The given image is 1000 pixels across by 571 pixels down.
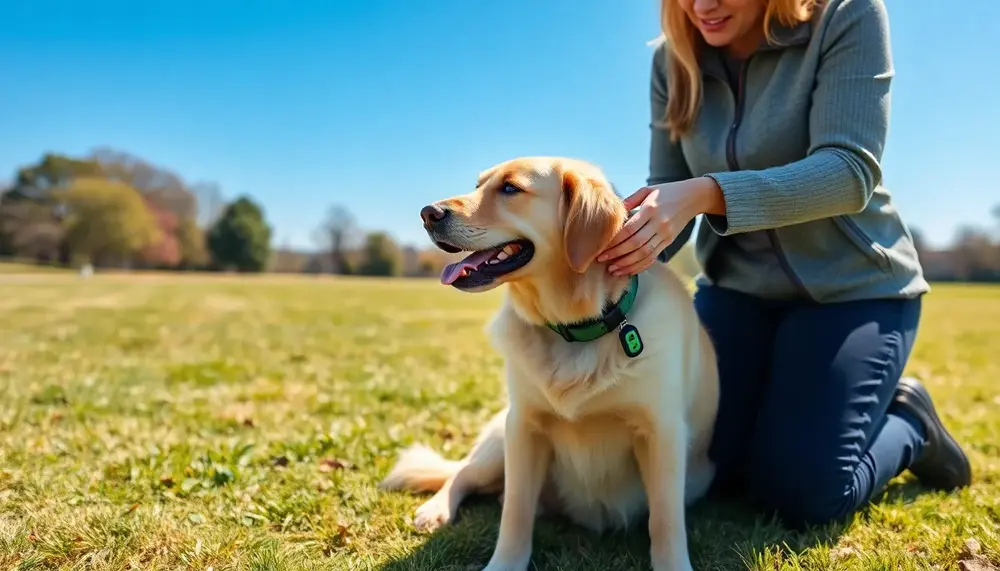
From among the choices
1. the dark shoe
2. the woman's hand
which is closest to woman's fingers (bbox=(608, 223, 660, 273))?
the woman's hand

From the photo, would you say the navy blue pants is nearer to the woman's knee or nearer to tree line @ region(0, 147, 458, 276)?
the woman's knee

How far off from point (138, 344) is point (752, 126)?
679cm

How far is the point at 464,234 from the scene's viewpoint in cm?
208

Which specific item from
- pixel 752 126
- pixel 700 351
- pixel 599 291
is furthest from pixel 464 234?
pixel 752 126

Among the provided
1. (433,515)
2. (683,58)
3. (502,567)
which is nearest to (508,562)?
(502,567)

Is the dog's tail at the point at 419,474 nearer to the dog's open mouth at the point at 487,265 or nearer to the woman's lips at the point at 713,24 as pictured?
the dog's open mouth at the point at 487,265

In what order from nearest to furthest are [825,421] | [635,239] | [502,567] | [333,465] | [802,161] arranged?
[635,239], [502,567], [802,161], [825,421], [333,465]

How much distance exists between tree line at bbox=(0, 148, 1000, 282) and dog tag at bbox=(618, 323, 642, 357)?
41.3 meters

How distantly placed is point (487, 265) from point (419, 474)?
1149 mm

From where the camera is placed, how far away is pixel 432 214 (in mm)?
2066

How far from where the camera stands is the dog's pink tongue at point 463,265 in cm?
205

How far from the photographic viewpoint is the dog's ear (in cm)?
202

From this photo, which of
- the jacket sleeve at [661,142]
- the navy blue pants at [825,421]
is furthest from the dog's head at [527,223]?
the navy blue pants at [825,421]

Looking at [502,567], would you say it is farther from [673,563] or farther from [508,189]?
[508,189]
